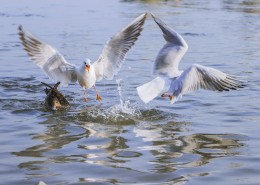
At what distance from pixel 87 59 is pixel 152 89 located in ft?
5.00

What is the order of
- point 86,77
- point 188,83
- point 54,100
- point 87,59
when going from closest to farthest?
point 188,83, point 54,100, point 87,59, point 86,77

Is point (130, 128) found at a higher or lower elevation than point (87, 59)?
lower

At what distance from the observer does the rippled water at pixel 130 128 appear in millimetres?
5730

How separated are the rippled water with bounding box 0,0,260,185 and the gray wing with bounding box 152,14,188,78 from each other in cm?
63

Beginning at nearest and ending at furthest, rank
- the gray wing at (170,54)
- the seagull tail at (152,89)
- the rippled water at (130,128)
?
1. the rippled water at (130,128)
2. the seagull tail at (152,89)
3. the gray wing at (170,54)

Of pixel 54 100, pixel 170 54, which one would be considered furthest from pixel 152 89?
pixel 54 100

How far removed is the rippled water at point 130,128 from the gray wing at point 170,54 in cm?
63

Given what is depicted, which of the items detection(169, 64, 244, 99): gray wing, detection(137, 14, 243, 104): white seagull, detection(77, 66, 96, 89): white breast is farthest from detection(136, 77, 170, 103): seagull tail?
detection(77, 66, 96, 89): white breast

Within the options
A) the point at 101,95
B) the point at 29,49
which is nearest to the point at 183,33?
the point at 101,95

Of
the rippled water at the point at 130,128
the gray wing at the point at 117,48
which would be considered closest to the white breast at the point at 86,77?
the gray wing at the point at 117,48

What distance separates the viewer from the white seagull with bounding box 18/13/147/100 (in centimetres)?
859

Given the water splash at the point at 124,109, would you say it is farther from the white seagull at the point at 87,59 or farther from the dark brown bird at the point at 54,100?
the dark brown bird at the point at 54,100

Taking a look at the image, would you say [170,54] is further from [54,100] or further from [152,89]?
[54,100]

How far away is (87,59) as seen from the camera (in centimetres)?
886
